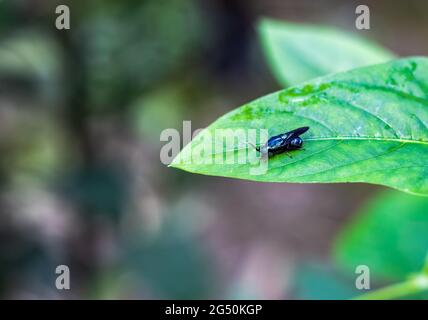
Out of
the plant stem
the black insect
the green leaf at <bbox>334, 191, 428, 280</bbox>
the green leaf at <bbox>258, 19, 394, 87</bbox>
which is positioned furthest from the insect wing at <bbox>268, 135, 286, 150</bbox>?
the green leaf at <bbox>334, 191, 428, 280</bbox>

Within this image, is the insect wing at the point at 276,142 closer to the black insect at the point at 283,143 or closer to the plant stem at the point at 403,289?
the black insect at the point at 283,143

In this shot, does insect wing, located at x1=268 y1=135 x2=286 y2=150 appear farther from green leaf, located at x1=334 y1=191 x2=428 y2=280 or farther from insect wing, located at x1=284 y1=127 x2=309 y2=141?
green leaf, located at x1=334 y1=191 x2=428 y2=280

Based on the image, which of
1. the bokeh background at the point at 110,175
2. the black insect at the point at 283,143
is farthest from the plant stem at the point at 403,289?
the bokeh background at the point at 110,175

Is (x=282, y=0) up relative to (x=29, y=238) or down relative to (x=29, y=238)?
up

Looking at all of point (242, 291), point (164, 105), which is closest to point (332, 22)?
point (164, 105)

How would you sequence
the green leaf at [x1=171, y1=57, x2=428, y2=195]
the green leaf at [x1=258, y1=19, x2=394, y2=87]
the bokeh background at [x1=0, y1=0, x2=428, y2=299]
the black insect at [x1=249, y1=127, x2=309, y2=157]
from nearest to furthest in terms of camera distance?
the green leaf at [x1=171, y1=57, x2=428, y2=195]
the black insect at [x1=249, y1=127, x2=309, y2=157]
the green leaf at [x1=258, y1=19, x2=394, y2=87]
the bokeh background at [x1=0, y1=0, x2=428, y2=299]
